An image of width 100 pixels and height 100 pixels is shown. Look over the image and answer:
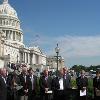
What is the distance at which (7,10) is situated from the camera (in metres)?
156

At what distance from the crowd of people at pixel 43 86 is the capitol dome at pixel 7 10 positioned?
13758cm

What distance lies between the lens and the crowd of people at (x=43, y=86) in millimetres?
16750

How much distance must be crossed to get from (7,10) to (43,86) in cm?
14105

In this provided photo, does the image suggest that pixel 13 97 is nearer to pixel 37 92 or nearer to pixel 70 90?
pixel 37 92

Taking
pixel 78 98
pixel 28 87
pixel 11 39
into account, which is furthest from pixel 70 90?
pixel 11 39

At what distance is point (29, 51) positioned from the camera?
166250 millimetres

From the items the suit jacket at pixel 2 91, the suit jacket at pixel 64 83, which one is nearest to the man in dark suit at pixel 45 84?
the suit jacket at pixel 64 83

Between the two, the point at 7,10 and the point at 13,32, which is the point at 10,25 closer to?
the point at 13,32

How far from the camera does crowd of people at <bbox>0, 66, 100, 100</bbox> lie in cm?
1675

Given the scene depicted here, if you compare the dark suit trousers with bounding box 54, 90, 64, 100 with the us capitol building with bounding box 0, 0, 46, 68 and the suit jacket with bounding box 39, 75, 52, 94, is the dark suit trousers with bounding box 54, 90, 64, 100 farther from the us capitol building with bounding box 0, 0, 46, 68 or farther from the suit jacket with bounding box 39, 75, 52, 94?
the us capitol building with bounding box 0, 0, 46, 68

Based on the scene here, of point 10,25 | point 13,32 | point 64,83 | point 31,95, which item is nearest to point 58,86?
point 64,83

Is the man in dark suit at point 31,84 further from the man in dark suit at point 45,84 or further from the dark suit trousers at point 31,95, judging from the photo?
the man in dark suit at point 45,84

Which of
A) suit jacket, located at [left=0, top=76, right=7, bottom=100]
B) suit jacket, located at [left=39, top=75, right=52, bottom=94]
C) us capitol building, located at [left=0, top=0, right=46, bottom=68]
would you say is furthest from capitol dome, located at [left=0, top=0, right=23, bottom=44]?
suit jacket, located at [left=0, top=76, right=7, bottom=100]

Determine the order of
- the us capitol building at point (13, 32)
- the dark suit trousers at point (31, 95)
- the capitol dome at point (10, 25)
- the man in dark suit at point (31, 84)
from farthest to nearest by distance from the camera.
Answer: the capitol dome at point (10, 25) < the us capitol building at point (13, 32) < the dark suit trousers at point (31, 95) < the man in dark suit at point (31, 84)
